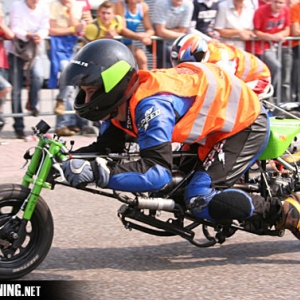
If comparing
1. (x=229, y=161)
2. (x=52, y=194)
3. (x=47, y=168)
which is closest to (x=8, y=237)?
(x=47, y=168)

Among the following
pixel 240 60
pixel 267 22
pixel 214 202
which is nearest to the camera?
pixel 214 202

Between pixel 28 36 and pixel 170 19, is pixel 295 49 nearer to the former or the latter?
pixel 170 19

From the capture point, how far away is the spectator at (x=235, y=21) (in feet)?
33.3

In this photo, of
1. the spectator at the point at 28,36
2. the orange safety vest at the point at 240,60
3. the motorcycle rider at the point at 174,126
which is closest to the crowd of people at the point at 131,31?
the spectator at the point at 28,36

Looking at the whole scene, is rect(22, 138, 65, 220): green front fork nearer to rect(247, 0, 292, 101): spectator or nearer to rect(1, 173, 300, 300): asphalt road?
rect(1, 173, 300, 300): asphalt road

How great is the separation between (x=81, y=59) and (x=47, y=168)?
68cm

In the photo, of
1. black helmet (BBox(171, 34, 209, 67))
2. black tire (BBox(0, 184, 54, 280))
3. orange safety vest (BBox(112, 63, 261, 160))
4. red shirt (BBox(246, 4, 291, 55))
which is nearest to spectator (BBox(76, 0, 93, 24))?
red shirt (BBox(246, 4, 291, 55))

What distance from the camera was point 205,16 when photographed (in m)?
10.1

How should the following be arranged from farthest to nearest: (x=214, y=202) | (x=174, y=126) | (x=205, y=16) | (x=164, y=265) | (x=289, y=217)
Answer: (x=205, y=16)
(x=164, y=265)
(x=289, y=217)
(x=214, y=202)
(x=174, y=126)

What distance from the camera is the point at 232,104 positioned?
5.01 metres

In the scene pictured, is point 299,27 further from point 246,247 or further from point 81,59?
point 81,59

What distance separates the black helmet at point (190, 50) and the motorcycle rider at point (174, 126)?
92.9 inches

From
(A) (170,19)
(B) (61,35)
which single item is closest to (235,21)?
(A) (170,19)

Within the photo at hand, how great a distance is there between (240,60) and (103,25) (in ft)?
7.97
